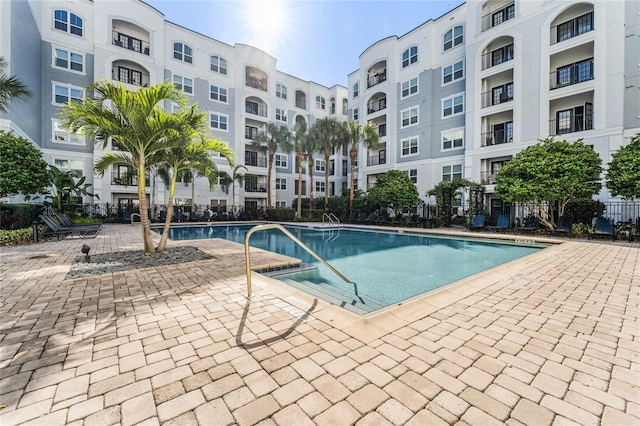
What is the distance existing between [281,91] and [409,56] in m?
15.1

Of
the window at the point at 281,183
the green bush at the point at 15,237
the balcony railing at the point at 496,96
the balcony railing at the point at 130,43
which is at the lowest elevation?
the green bush at the point at 15,237

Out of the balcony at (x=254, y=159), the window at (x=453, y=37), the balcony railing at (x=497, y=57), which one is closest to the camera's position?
the balcony railing at (x=497, y=57)

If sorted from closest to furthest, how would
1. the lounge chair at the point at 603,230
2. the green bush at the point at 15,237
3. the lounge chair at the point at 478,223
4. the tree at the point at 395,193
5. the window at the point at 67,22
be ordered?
the green bush at the point at 15,237 < the lounge chair at the point at 603,230 < the lounge chair at the point at 478,223 < the tree at the point at 395,193 < the window at the point at 67,22

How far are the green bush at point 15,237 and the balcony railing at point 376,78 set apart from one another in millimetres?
28613

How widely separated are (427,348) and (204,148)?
25.3 feet

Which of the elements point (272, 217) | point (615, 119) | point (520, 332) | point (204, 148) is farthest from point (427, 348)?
point (272, 217)

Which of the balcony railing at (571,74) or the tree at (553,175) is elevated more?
the balcony railing at (571,74)

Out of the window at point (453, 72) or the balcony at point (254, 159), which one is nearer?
the window at point (453, 72)

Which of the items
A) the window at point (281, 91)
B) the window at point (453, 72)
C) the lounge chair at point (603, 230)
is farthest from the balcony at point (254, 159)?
the lounge chair at point (603, 230)

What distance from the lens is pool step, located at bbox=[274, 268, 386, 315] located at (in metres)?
5.00

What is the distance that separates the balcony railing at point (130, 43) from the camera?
24094 mm

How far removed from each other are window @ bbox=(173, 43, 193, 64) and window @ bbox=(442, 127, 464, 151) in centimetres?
2494

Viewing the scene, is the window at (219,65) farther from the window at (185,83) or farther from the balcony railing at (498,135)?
the balcony railing at (498,135)

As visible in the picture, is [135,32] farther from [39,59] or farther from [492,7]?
[492,7]
